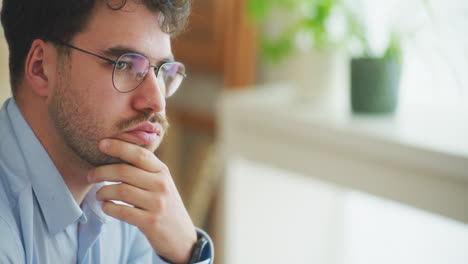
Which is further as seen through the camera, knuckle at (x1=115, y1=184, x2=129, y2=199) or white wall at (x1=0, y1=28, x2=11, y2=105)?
white wall at (x1=0, y1=28, x2=11, y2=105)

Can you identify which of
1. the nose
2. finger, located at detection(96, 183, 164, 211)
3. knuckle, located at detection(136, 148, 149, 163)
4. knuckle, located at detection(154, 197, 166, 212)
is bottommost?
knuckle, located at detection(154, 197, 166, 212)

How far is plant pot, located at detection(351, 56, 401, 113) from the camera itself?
170cm

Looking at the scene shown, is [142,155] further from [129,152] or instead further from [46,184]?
[46,184]

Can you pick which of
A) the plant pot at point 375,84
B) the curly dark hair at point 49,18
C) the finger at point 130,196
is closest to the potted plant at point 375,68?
the plant pot at point 375,84

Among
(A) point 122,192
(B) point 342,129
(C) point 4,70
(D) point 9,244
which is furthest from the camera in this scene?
(B) point 342,129

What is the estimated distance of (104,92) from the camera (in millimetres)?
913

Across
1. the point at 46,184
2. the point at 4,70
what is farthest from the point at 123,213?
the point at 4,70

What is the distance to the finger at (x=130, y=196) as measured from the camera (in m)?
0.92

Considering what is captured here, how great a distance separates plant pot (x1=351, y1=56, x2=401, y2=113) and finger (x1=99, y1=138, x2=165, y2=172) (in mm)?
973

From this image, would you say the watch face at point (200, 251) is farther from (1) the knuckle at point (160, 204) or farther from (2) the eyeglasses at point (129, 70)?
(2) the eyeglasses at point (129, 70)

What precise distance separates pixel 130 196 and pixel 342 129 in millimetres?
897

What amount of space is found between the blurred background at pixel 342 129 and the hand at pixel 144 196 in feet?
2.68

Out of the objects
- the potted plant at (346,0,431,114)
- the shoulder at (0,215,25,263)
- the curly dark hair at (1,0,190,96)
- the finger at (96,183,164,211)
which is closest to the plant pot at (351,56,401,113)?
the potted plant at (346,0,431,114)

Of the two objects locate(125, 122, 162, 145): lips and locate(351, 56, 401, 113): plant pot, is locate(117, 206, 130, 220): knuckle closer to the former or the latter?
locate(125, 122, 162, 145): lips
